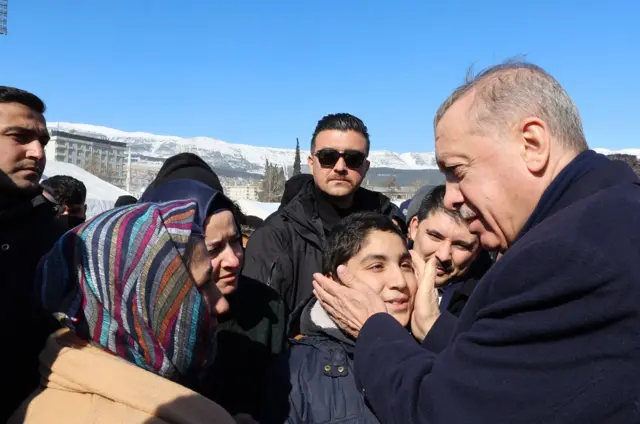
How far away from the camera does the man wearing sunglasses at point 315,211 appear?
132 inches

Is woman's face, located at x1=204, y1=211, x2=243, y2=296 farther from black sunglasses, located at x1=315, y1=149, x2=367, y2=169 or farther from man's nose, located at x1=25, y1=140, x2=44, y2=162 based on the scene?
man's nose, located at x1=25, y1=140, x2=44, y2=162

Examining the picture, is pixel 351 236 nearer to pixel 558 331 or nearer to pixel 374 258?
pixel 374 258

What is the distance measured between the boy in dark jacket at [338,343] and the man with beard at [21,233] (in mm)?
862

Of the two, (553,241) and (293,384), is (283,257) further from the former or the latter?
(553,241)

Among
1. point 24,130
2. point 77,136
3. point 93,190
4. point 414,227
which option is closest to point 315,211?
point 414,227

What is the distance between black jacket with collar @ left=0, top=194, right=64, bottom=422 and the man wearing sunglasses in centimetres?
112

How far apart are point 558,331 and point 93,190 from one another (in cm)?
1820

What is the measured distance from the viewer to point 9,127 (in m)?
3.74

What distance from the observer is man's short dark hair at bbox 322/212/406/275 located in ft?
8.27

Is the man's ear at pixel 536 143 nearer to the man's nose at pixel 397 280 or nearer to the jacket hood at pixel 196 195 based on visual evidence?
the man's nose at pixel 397 280

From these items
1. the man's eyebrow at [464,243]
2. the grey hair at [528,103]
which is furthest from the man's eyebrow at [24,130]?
the grey hair at [528,103]

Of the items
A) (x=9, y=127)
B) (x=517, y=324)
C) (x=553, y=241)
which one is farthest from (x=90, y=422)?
(x=9, y=127)

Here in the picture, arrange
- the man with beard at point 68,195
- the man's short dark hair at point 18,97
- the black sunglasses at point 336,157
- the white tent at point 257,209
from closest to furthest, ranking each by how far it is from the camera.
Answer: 1. the man's short dark hair at point 18,97
2. the black sunglasses at point 336,157
3. the man with beard at point 68,195
4. the white tent at point 257,209

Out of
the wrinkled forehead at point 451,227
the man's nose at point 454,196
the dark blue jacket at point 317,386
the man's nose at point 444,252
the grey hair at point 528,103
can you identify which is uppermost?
the grey hair at point 528,103
